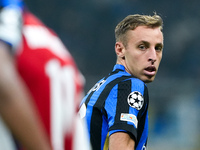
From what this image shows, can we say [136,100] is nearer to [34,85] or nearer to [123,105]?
[123,105]

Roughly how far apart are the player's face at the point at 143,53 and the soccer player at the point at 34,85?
1760 mm

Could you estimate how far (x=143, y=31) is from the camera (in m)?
3.38

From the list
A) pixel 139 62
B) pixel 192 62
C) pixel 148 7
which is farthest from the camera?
pixel 148 7

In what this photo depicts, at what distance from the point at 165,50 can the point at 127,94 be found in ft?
35.2

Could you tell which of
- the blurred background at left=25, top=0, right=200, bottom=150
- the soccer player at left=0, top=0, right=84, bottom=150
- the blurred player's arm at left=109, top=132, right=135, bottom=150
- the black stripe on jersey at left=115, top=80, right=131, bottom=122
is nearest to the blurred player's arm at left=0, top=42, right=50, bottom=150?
the soccer player at left=0, top=0, right=84, bottom=150

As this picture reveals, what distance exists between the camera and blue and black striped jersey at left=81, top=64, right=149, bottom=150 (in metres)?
2.98

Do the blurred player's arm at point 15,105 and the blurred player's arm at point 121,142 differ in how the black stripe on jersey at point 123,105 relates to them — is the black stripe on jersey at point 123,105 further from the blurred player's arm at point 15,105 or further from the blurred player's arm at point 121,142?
the blurred player's arm at point 15,105

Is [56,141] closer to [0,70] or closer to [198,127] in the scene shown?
[0,70]

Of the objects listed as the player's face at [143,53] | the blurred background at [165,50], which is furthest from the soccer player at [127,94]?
the blurred background at [165,50]

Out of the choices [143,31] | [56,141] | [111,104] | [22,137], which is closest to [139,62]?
[143,31]

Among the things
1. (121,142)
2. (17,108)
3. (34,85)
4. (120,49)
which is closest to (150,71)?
(120,49)

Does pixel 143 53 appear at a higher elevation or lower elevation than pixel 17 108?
higher

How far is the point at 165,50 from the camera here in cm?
1359

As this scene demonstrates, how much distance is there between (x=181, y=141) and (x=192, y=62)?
9.76 feet
